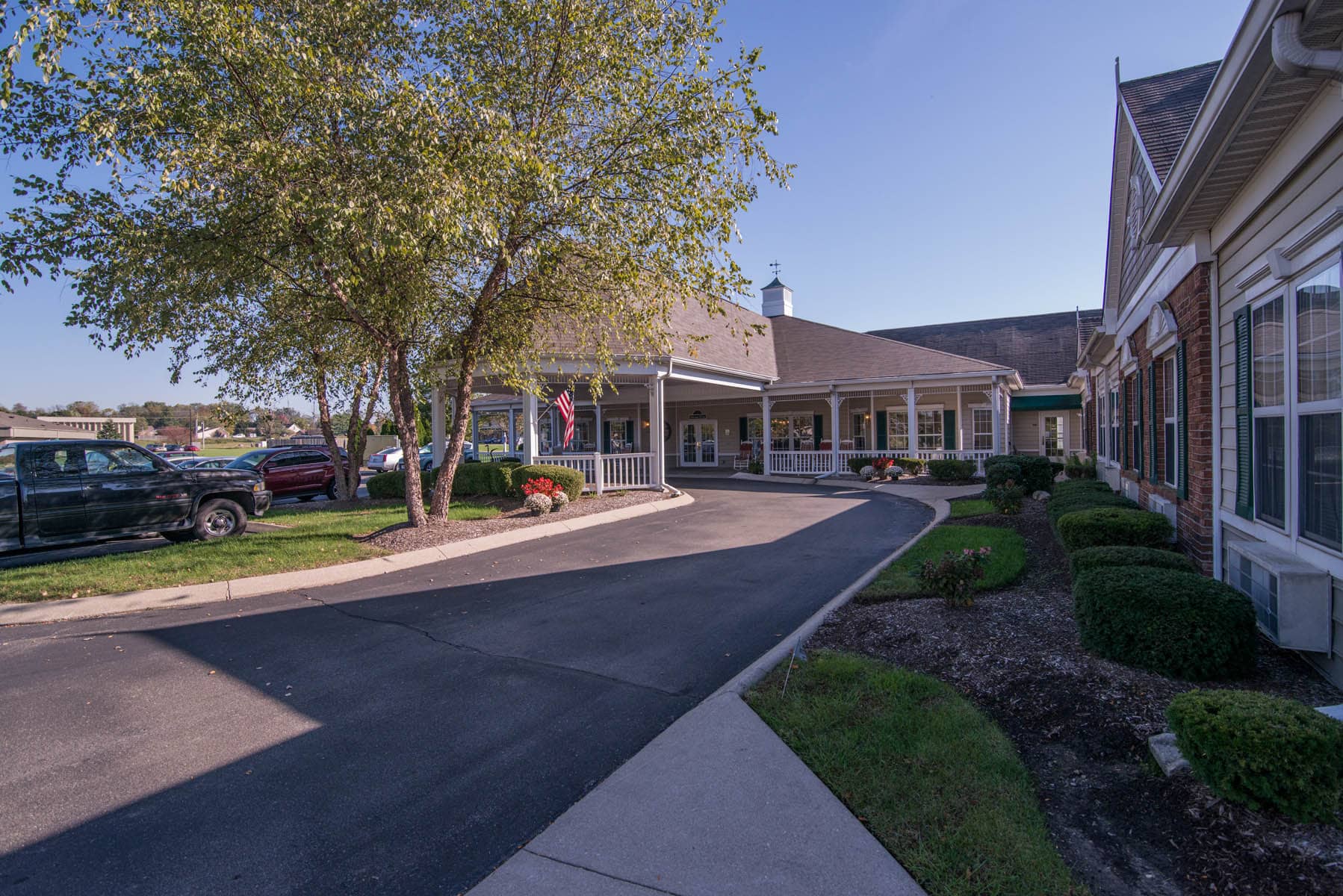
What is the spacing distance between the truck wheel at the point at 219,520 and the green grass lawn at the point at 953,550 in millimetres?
10492

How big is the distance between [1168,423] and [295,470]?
67.4 feet

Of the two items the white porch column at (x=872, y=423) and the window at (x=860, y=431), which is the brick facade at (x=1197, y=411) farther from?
the window at (x=860, y=431)

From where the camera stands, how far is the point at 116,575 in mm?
8516

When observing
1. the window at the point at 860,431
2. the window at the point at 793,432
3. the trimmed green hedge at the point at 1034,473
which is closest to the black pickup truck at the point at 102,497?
the trimmed green hedge at the point at 1034,473

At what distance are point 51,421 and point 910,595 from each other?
163 feet

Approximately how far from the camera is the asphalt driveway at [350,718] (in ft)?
10.3

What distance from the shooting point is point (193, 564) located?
9.12m

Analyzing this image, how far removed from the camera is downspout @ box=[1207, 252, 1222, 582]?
20.1 ft

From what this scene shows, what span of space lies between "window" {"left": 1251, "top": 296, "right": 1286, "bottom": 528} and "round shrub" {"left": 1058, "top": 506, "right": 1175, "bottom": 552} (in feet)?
5.44

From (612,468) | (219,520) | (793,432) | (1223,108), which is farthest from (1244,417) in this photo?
(793,432)

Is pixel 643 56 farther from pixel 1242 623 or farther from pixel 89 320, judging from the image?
pixel 1242 623

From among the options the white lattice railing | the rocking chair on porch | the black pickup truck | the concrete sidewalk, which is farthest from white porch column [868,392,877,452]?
the concrete sidewalk

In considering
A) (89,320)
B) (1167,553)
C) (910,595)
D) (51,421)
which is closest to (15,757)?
(910,595)

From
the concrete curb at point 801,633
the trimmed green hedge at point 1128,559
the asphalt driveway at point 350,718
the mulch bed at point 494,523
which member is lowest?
the asphalt driveway at point 350,718
